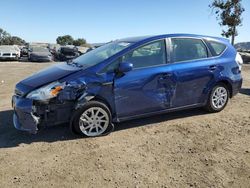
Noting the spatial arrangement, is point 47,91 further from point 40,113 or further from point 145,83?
point 145,83

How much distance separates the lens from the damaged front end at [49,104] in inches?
196

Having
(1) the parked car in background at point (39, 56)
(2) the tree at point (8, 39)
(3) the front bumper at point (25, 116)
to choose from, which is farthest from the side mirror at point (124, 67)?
(2) the tree at point (8, 39)

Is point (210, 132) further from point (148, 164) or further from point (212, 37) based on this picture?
point (212, 37)

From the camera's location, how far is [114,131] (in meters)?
5.62

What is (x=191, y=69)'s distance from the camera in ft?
19.7

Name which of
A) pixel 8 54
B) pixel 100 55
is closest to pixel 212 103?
pixel 100 55

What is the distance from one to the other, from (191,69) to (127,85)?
140 cm

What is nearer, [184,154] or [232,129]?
[184,154]

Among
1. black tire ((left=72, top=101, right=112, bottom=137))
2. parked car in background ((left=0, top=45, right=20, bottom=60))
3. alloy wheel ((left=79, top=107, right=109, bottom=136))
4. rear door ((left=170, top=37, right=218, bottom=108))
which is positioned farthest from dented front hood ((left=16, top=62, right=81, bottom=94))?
parked car in background ((left=0, top=45, right=20, bottom=60))

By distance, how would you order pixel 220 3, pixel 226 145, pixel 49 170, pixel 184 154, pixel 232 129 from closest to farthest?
pixel 49 170 → pixel 184 154 → pixel 226 145 → pixel 232 129 → pixel 220 3

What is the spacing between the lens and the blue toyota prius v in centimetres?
507

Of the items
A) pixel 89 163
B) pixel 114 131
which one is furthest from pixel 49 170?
pixel 114 131

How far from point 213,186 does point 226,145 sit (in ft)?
4.45

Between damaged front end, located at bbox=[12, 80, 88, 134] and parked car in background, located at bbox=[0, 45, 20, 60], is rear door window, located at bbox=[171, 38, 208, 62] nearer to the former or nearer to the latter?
damaged front end, located at bbox=[12, 80, 88, 134]
